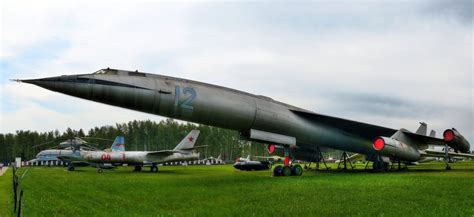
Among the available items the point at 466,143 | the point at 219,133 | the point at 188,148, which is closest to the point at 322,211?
the point at 466,143

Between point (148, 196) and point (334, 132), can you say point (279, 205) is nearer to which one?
point (148, 196)

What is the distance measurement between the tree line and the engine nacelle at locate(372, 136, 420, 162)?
212 feet

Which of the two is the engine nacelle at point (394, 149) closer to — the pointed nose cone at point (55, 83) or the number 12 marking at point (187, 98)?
the number 12 marking at point (187, 98)

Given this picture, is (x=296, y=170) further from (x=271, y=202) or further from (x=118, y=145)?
(x=118, y=145)

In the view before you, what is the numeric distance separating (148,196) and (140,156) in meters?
22.2

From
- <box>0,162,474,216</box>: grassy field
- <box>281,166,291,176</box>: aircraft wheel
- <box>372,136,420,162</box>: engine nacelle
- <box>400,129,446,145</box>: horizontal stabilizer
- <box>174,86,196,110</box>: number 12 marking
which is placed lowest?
<box>0,162,474,216</box>: grassy field

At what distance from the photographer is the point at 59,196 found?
11758 millimetres

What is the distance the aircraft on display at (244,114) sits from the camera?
41.6 ft

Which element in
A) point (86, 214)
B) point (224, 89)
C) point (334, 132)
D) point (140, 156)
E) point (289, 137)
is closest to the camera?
point (86, 214)

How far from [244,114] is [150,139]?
75777mm

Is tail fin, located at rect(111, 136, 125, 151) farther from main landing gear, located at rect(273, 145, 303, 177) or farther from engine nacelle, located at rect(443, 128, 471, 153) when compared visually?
engine nacelle, located at rect(443, 128, 471, 153)

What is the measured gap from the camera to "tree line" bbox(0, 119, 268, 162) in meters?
85.9

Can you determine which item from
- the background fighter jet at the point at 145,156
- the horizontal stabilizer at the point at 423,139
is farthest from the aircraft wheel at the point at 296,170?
the background fighter jet at the point at 145,156

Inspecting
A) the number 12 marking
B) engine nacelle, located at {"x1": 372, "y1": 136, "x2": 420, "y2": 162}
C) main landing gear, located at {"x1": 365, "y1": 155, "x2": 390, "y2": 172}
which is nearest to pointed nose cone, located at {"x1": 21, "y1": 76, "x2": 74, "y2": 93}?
the number 12 marking
